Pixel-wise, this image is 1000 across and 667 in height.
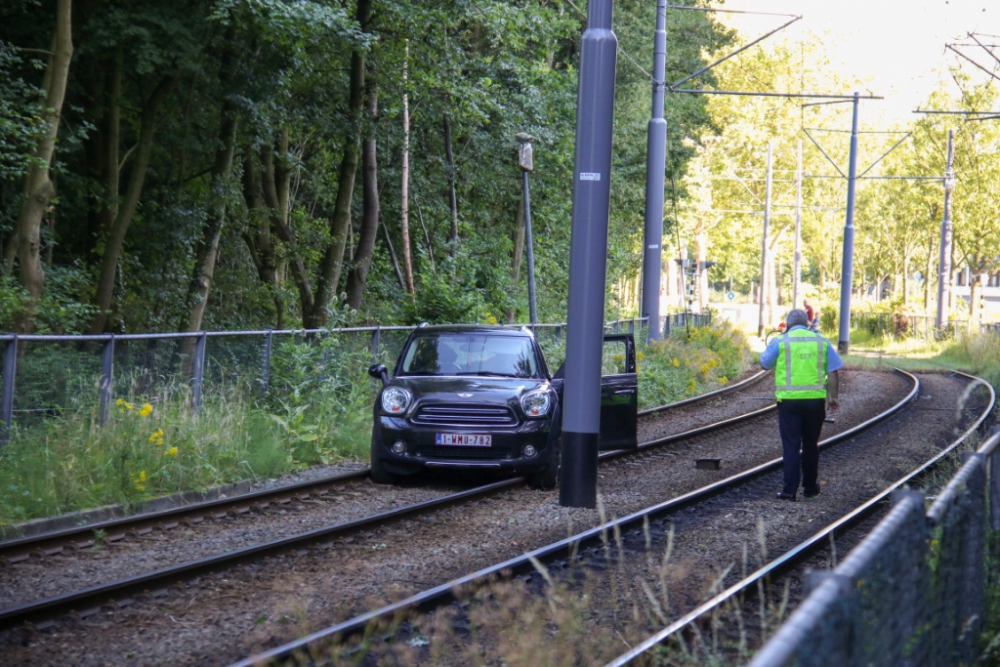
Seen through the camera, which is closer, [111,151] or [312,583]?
[312,583]

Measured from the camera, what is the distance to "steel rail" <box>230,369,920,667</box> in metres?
5.88

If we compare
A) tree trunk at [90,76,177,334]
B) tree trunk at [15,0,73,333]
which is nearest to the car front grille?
tree trunk at [15,0,73,333]

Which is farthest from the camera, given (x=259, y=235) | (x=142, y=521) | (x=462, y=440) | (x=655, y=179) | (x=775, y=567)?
(x=259, y=235)

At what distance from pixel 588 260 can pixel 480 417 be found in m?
2.10

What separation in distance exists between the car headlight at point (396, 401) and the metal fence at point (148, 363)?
7.17 ft

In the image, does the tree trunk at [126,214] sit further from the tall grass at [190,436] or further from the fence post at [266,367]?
the fence post at [266,367]

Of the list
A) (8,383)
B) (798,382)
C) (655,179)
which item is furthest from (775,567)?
(655,179)

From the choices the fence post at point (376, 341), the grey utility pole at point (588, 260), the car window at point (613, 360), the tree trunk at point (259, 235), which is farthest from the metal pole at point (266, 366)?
the tree trunk at point (259, 235)

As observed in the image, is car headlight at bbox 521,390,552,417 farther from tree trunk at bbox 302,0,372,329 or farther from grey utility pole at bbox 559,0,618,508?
tree trunk at bbox 302,0,372,329

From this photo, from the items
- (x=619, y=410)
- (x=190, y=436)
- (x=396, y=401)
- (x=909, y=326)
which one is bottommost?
(x=190, y=436)

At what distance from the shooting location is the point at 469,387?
40.1ft

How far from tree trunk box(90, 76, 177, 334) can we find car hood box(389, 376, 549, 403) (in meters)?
10.8

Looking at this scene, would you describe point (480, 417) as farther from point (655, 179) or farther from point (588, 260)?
point (655, 179)

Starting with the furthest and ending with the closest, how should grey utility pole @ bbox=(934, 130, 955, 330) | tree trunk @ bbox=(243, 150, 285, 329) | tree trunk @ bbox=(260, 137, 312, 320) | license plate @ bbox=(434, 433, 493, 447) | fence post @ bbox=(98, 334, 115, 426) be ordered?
grey utility pole @ bbox=(934, 130, 955, 330)
tree trunk @ bbox=(243, 150, 285, 329)
tree trunk @ bbox=(260, 137, 312, 320)
fence post @ bbox=(98, 334, 115, 426)
license plate @ bbox=(434, 433, 493, 447)
